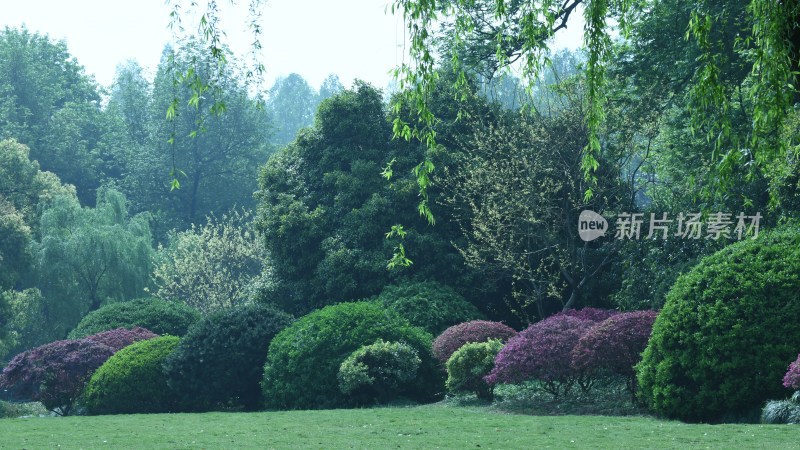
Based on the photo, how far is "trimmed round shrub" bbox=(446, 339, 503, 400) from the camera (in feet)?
53.2

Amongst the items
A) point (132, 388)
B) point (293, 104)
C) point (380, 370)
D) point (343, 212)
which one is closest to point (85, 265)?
point (343, 212)

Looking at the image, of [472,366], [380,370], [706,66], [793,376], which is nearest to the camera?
[706,66]

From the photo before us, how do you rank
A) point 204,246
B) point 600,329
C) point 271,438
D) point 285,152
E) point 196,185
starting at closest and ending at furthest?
point 271,438 < point 600,329 < point 285,152 < point 204,246 < point 196,185

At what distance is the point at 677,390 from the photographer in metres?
12.9

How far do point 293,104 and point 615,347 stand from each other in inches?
3945

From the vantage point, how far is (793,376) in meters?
11.6

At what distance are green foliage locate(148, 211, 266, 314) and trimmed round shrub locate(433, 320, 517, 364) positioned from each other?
1692 centimetres

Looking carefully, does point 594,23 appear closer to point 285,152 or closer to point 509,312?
point 509,312

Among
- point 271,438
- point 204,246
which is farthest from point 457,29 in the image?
point 204,246

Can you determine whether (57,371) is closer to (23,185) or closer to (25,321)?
(25,321)

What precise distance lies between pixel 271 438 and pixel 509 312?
11.3 metres

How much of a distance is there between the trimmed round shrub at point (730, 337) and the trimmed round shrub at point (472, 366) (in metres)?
3.29

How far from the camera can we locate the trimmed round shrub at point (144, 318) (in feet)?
76.7

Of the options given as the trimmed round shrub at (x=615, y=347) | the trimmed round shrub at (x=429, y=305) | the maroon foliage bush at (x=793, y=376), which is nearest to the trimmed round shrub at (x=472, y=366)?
the trimmed round shrub at (x=615, y=347)
